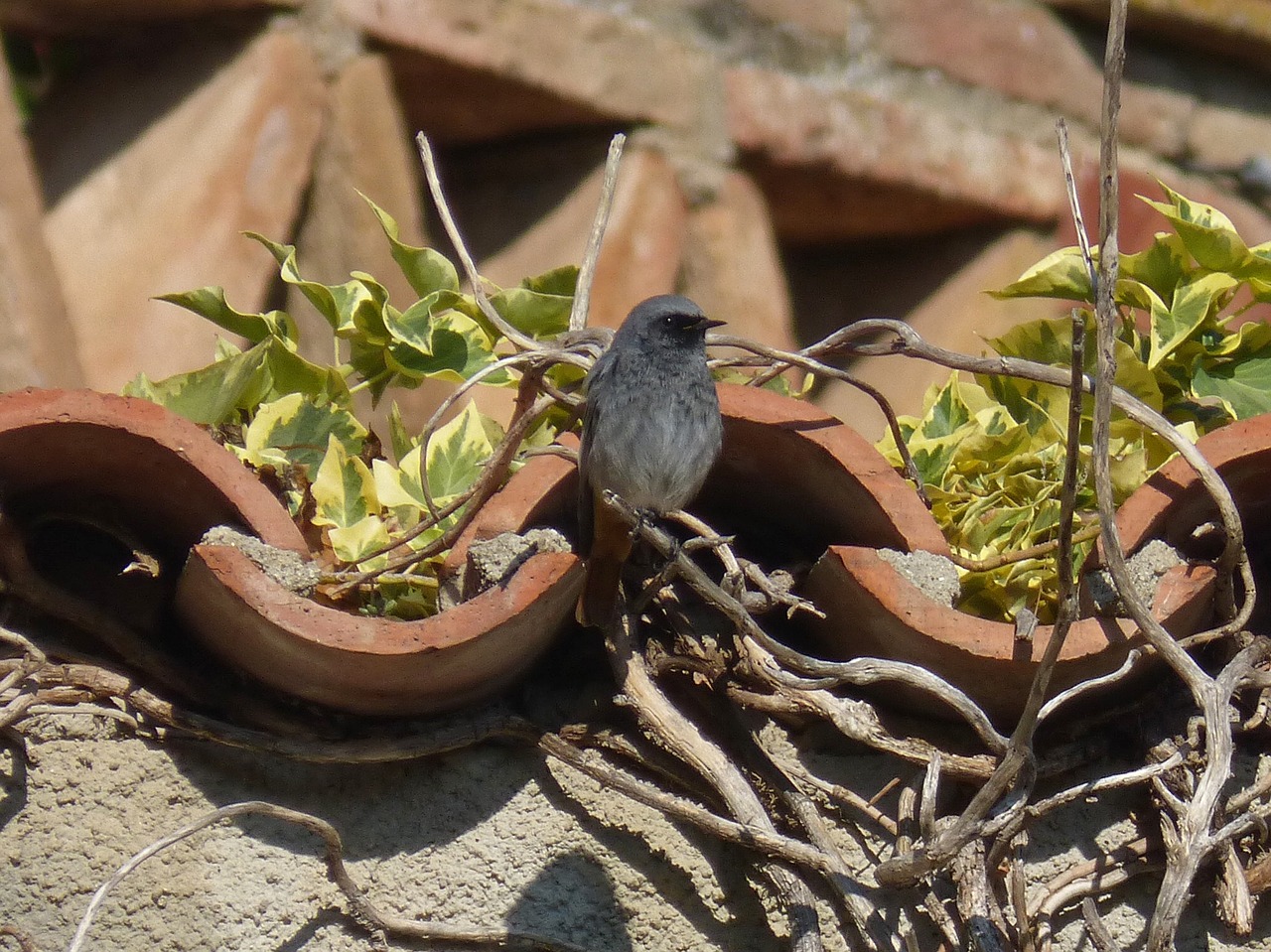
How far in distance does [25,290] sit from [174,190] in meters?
0.50

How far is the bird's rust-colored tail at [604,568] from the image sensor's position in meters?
2.39

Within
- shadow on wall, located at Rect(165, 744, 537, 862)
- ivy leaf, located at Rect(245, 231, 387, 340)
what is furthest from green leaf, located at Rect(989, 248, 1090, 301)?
shadow on wall, located at Rect(165, 744, 537, 862)

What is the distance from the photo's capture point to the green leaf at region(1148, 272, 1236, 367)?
2.82 meters

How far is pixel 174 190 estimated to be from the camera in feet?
11.8

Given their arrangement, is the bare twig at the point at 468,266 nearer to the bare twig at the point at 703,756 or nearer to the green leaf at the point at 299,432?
the green leaf at the point at 299,432

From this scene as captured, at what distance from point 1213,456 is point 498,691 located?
1087mm

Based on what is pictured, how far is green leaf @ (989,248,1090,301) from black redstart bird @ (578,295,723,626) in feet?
1.74

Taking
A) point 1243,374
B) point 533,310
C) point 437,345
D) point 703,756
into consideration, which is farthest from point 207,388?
point 1243,374

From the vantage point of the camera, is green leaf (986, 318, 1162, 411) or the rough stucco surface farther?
green leaf (986, 318, 1162, 411)

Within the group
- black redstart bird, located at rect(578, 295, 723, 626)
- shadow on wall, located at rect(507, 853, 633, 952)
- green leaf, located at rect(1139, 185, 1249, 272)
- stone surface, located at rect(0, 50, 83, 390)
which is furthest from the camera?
stone surface, located at rect(0, 50, 83, 390)

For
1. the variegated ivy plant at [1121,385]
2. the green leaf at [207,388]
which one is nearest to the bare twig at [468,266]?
the green leaf at [207,388]

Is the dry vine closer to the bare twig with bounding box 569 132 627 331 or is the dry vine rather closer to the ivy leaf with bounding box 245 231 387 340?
the bare twig with bounding box 569 132 627 331

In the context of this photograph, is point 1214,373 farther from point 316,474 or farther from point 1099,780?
point 316,474

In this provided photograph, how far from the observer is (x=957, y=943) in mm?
2326
